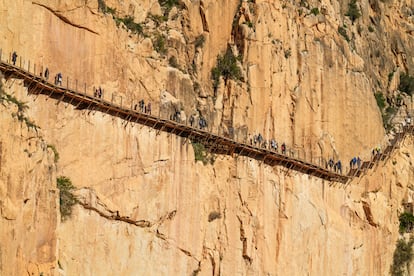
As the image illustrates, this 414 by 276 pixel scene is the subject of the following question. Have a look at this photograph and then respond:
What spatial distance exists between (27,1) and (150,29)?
820 centimetres

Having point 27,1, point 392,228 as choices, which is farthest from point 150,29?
point 392,228

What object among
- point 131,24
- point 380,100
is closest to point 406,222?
point 380,100

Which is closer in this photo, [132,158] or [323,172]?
[132,158]

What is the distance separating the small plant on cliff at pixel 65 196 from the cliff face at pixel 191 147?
332 millimetres

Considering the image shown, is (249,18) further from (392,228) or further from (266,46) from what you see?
(392,228)

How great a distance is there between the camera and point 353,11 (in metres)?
66.3

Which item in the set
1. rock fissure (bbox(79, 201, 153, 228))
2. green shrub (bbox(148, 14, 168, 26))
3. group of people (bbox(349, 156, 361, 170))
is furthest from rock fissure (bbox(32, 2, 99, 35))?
group of people (bbox(349, 156, 361, 170))

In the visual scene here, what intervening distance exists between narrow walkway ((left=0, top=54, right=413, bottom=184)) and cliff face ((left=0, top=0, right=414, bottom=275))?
0.36m

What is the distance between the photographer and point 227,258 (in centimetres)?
5338

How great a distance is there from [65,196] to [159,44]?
9.92m

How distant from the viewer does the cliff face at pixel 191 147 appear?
45844mm

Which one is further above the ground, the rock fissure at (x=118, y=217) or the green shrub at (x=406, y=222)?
the green shrub at (x=406, y=222)

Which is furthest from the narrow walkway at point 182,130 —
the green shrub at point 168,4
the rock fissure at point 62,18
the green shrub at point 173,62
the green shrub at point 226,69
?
the green shrub at point 168,4

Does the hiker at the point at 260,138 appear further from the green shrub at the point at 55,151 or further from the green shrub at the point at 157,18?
the green shrub at the point at 55,151
